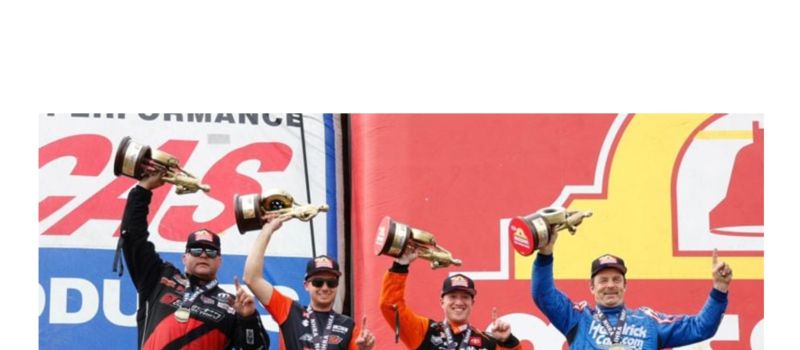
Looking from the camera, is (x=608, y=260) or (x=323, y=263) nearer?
(x=323, y=263)

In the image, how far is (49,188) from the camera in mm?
9023

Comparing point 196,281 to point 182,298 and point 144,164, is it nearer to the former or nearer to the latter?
point 182,298

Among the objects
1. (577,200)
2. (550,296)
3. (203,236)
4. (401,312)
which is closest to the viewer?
(401,312)

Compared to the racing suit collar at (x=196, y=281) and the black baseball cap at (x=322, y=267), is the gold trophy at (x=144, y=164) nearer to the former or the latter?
the racing suit collar at (x=196, y=281)

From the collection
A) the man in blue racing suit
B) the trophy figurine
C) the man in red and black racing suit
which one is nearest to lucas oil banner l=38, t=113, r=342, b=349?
the man in red and black racing suit

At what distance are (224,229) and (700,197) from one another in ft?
11.0

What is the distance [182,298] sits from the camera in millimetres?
7164

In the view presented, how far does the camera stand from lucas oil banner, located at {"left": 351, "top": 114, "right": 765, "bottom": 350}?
9.16 meters

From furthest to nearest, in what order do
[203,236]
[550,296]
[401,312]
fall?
1. [203,236]
2. [550,296]
3. [401,312]

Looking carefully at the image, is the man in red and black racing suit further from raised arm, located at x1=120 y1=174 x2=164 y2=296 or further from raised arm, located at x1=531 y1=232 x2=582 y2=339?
raised arm, located at x1=531 y1=232 x2=582 y2=339

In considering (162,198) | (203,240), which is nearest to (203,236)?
(203,240)

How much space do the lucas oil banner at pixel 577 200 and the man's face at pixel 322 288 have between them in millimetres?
2107

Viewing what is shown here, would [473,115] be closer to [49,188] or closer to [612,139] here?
[612,139]

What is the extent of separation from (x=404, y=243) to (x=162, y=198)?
8.95 feet
